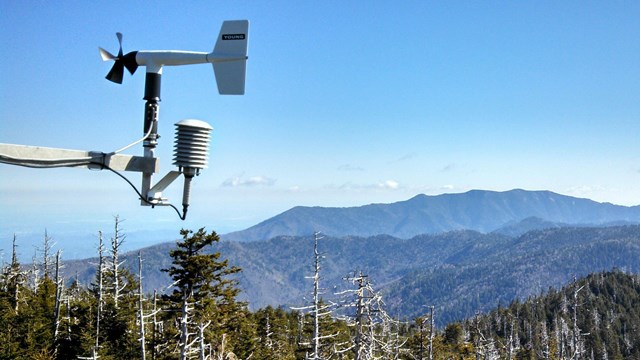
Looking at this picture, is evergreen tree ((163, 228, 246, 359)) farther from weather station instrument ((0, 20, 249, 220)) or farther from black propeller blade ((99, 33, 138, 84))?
weather station instrument ((0, 20, 249, 220))

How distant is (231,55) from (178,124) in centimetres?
73

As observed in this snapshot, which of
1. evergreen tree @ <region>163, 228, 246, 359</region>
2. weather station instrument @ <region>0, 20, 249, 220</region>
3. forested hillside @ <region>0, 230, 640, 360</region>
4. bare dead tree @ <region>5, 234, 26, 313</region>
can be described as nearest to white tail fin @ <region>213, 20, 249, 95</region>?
weather station instrument @ <region>0, 20, 249, 220</region>

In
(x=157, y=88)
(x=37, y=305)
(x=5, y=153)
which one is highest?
(x=157, y=88)

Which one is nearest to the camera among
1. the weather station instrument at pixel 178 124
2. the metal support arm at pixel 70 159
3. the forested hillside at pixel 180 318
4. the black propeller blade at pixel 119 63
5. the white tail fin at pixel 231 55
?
the metal support arm at pixel 70 159

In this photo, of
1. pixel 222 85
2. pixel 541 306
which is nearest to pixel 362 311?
pixel 222 85

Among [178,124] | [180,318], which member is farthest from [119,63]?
[180,318]

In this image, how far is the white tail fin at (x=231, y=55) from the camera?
176 inches

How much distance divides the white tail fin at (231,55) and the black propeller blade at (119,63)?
0.75 metres

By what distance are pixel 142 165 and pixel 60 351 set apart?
38.1m

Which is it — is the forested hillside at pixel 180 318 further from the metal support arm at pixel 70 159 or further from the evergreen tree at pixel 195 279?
the metal support arm at pixel 70 159

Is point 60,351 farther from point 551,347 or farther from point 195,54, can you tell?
point 551,347

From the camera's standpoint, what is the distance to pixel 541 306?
654 feet

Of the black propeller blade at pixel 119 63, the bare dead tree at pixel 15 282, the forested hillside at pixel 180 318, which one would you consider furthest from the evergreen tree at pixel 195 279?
the bare dead tree at pixel 15 282

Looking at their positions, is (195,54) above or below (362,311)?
above
